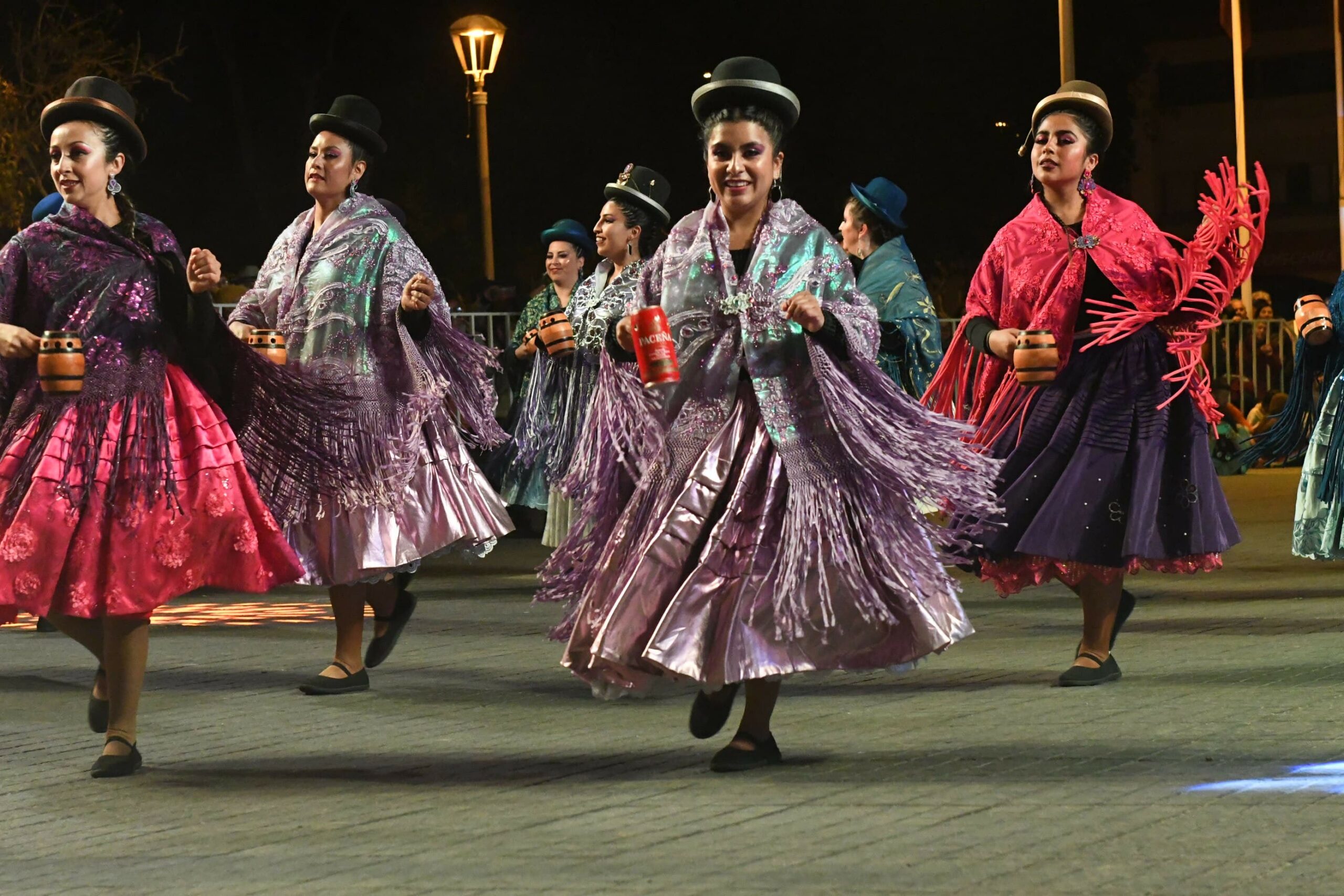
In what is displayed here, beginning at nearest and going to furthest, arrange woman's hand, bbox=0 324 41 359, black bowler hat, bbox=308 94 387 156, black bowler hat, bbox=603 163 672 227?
woman's hand, bbox=0 324 41 359, black bowler hat, bbox=308 94 387 156, black bowler hat, bbox=603 163 672 227

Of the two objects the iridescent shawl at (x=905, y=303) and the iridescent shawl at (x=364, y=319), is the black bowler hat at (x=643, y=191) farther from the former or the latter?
the iridescent shawl at (x=364, y=319)

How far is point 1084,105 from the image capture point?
308 inches

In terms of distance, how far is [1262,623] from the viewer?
931 centimetres

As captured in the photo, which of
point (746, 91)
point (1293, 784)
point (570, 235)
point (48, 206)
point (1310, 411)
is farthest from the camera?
point (570, 235)

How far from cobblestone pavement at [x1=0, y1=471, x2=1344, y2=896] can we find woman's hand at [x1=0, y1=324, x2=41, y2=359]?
125cm

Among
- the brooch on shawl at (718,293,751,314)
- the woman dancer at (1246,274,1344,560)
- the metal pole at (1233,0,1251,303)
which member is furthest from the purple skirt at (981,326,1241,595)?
the metal pole at (1233,0,1251,303)

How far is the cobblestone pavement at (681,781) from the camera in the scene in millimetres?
4750

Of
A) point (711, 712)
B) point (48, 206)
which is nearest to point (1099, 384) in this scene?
point (711, 712)

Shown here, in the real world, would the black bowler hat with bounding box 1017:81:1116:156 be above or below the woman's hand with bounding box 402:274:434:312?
above

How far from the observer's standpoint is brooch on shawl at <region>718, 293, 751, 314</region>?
6.10 metres

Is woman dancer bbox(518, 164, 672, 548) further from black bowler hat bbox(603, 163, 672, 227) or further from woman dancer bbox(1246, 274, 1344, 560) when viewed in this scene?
woman dancer bbox(1246, 274, 1344, 560)

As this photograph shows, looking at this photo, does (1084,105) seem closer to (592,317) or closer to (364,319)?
(364,319)

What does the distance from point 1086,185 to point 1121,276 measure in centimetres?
41

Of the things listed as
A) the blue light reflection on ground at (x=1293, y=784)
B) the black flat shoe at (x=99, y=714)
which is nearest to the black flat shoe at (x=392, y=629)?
the black flat shoe at (x=99, y=714)
